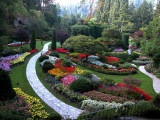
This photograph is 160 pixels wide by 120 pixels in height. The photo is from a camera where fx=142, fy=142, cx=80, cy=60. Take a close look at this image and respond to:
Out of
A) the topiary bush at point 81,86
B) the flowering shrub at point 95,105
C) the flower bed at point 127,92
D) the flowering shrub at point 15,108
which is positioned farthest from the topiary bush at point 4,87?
the flower bed at point 127,92

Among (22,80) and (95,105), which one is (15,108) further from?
(22,80)

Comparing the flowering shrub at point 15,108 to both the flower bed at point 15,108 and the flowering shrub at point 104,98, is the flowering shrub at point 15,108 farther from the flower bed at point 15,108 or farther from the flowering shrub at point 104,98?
the flowering shrub at point 104,98

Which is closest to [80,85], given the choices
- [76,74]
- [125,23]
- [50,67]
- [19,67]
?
[76,74]

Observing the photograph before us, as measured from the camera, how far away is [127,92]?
412 inches

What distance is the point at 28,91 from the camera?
11242 mm

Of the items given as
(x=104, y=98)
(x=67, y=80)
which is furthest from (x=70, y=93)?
(x=104, y=98)

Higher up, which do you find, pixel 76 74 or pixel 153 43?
pixel 153 43

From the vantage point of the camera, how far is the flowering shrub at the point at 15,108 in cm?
722

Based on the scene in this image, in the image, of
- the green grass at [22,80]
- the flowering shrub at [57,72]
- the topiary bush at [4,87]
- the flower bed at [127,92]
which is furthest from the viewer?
the flowering shrub at [57,72]

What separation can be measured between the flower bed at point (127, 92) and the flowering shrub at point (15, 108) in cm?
575

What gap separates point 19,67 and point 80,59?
8474mm

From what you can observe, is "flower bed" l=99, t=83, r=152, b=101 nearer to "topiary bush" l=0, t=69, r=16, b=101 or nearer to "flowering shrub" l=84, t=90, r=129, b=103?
"flowering shrub" l=84, t=90, r=129, b=103

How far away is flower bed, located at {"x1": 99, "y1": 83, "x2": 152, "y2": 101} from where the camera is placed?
1009 cm

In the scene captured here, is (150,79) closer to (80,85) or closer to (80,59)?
(80,85)
